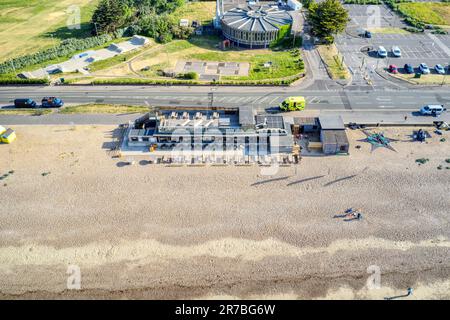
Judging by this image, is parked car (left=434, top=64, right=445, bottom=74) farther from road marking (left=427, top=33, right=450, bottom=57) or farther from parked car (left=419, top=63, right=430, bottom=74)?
road marking (left=427, top=33, right=450, bottom=57)

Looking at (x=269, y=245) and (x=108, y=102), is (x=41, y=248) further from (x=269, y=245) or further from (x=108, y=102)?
(x=108, y=102)

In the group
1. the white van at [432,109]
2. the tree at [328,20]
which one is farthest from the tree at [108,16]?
the white van at [432,109]

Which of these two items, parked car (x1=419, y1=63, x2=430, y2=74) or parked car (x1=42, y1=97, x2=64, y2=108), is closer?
parked car (x1=42, y1=97, x2=64, y2=108)

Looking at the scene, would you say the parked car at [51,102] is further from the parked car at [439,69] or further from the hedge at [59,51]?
the parked car at [439,69]

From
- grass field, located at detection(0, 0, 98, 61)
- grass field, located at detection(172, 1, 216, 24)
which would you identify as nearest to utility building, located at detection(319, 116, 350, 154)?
grass field, located at detection(172, 1, 216, 24)
